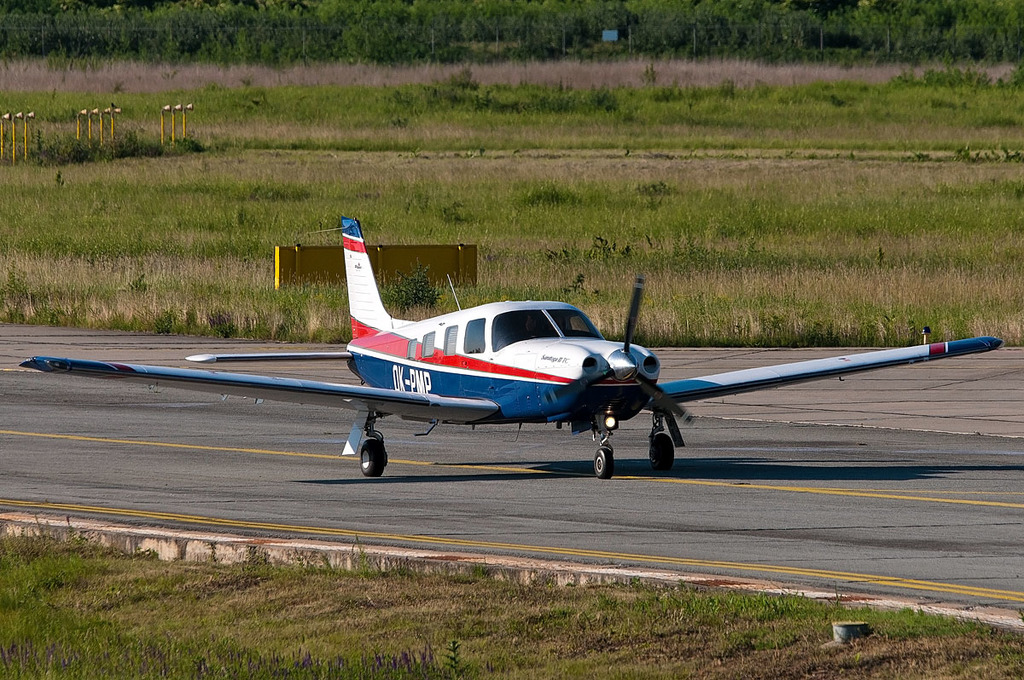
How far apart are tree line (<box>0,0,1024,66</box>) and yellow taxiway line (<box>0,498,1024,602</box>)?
88.5 m

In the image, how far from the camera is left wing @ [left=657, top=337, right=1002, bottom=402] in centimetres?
1797

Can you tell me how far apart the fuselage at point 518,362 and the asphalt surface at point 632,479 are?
91cm

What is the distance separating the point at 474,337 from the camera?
17.6 meters

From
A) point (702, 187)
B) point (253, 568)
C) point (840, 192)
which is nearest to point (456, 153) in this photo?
point (702, 187)

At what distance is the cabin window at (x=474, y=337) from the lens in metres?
17.5

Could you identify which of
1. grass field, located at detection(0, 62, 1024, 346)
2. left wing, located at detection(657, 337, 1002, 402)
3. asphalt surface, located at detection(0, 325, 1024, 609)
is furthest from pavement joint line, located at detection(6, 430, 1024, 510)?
grass field, located at detection(0, 62, 1024, 346)

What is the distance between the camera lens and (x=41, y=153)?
2714 inches

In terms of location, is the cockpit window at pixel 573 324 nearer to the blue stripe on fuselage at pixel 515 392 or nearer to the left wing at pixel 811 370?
the blue stripe on fuselage at pixel 515 392

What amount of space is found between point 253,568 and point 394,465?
6894 millimetres

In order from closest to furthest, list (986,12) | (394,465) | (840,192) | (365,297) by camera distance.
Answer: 1. (394,465)
2. (365,297)
3. (840,192)
4. (986,12)

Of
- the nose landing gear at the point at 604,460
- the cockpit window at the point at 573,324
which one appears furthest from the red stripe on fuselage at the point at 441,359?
the nose landing gear at the point at 604,460

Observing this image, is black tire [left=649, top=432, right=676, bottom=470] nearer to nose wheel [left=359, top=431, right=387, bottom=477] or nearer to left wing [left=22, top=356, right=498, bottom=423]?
left wing [left=22, top=356, right=498, bottom=423]

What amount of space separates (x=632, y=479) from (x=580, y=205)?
3848 cm

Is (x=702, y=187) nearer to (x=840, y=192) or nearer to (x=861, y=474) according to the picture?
(x=840, y=192)
